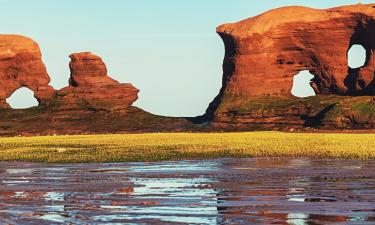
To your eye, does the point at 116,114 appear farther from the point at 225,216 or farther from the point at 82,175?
the point at 225,216

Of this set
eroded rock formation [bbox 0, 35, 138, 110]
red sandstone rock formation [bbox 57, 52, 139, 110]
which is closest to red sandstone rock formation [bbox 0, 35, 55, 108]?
eroded rock formation [bbox 0, 35, 138, 110]

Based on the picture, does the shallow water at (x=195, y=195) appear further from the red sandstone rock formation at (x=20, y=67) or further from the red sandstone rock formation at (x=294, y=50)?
the red sandstone rock formation at (x=20, y=67)

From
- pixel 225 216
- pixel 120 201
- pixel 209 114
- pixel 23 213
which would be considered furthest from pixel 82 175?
pixel 209 114

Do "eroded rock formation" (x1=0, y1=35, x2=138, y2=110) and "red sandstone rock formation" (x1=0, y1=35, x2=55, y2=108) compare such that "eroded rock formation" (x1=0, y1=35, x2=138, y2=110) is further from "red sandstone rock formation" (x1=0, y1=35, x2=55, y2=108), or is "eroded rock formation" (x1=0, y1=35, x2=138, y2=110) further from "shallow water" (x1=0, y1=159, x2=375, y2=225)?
"shallow water" (x1=0, y1=159, x2=375, y2=225)

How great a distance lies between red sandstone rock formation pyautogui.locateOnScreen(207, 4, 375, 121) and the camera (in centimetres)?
14900

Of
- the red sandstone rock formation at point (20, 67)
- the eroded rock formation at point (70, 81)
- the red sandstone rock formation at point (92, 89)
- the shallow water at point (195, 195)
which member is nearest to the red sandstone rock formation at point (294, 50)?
the red sandstone rock formation at point (92, 89)

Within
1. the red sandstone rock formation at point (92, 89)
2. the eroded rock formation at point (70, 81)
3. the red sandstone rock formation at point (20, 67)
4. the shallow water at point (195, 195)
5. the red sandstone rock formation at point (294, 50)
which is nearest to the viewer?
the shallow water at point (195, 195)

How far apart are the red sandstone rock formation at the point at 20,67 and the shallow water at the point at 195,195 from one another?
13986 cm

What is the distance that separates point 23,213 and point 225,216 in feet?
17.1

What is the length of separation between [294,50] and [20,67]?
66.7m

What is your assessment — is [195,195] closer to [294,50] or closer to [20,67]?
[294,50]

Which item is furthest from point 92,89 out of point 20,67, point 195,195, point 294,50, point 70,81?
point 195,195

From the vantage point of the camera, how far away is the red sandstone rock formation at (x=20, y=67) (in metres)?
174

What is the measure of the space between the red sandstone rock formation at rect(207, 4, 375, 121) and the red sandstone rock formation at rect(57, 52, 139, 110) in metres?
21.8
